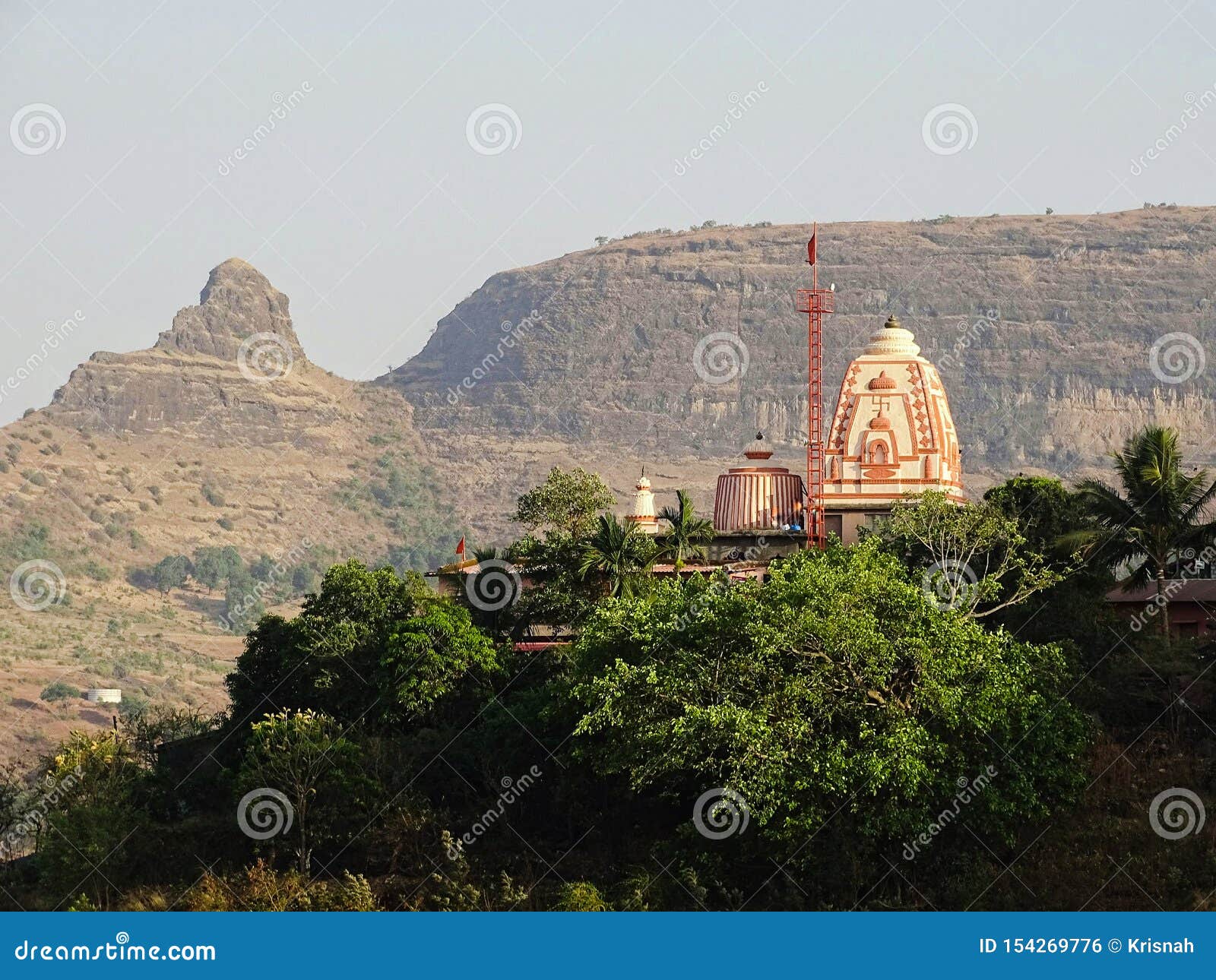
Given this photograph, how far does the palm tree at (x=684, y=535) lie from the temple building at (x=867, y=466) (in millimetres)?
4151

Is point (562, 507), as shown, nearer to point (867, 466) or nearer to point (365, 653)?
point (365, 653)

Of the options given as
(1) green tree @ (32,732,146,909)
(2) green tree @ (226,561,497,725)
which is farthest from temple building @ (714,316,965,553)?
(1) green tree @ (32,732,146,909)

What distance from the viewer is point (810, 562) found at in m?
41.8

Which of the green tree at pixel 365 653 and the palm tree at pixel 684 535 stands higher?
the palm tree at pixel 684 535

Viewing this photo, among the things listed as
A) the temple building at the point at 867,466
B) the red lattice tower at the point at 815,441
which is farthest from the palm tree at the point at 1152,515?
the temple building at the point at 867,466

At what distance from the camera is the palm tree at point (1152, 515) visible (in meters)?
46.7

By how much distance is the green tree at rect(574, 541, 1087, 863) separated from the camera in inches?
1499

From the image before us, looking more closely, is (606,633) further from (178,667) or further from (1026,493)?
(178,667)

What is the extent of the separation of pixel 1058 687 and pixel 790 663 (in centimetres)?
574

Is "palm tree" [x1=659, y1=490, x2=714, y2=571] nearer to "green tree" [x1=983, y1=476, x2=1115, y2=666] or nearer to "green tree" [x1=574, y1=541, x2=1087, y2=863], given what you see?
"green tree" [x1=983, y1=476, x2=1115, y2=666]

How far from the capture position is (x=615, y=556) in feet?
163

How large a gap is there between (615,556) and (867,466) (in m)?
12.5

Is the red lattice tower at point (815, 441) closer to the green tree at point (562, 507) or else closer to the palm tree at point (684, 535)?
the palm tree at point (684, 535)

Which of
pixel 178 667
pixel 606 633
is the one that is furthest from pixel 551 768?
pixel 178 667
